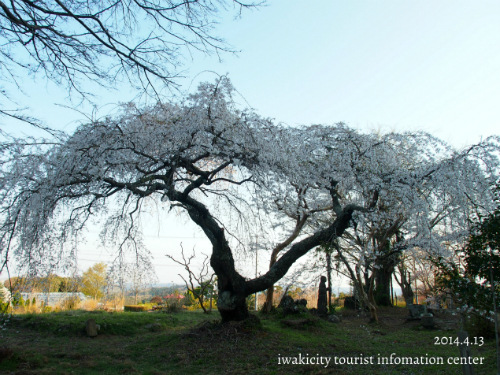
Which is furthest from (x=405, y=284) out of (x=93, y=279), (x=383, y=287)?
(x=93, y=279)

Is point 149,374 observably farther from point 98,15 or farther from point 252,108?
point 98,15

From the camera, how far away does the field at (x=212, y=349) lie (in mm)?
4645

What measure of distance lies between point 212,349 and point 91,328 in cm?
322

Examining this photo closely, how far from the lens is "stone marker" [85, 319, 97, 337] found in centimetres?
699

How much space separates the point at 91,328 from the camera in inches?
278

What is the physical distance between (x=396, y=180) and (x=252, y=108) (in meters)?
3.18

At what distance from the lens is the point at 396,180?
20.7 feet

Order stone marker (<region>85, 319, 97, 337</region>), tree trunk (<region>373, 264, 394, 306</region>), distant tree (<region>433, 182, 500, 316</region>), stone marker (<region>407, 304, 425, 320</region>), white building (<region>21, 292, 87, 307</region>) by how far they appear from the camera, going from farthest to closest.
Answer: tree trunk (<region>373, 264, 394, 306</region>) → white building (<region>21, 292, 87, 307</region>) → stone marker (<region>407, 304, 425, 320</region>) → stone marker (<region>85, 319, 97, 337</region>) → distant tree (<region>433, 182, 500, 316</region>)

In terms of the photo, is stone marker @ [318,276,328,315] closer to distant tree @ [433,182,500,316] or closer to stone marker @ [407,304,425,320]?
stone marker @ [407,304,425,320]

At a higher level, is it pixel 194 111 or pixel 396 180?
pixel 194 111

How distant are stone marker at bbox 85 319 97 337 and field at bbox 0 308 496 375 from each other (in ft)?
0.46

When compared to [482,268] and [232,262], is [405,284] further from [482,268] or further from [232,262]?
[482,268]

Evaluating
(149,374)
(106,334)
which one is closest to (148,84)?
(149,374)

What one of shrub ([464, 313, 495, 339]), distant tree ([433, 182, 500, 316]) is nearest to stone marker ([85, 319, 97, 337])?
distant tree ([433, 182, 500, 316])
